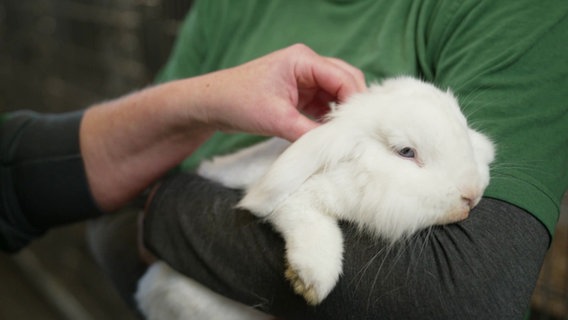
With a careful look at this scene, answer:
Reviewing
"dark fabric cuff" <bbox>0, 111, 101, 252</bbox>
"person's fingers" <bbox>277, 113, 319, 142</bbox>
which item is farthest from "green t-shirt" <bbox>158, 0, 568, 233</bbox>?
"dark fabric cuff" <bbox>0, 111, 101, 252</bbox>

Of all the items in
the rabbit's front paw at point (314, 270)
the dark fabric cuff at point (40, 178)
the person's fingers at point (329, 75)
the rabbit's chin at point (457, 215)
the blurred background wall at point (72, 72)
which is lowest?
the blurred background wall at point (72, 72)

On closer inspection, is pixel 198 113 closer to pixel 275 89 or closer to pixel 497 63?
pixel 275 89

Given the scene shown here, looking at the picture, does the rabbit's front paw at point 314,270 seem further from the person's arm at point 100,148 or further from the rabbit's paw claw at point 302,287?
the person's arm at point 100,148

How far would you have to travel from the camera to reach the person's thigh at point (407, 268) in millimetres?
671

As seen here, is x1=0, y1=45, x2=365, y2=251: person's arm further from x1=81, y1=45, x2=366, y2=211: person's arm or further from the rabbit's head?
the rabbit's head

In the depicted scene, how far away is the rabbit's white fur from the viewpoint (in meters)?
0.74

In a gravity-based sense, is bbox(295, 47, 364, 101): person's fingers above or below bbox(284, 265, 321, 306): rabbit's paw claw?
above

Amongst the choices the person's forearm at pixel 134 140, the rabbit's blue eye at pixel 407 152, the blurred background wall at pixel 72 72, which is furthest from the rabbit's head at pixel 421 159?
the blurred background wall at pixel 72 72

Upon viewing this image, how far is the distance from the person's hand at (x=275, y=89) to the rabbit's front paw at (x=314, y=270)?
20 cm

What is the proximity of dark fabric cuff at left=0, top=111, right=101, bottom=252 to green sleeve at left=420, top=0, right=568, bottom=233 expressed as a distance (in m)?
0.84

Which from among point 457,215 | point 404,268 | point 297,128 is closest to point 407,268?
point 404,268

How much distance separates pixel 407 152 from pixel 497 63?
0.19 meters

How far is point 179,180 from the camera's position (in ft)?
3.43

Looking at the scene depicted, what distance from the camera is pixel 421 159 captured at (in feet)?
2.51
